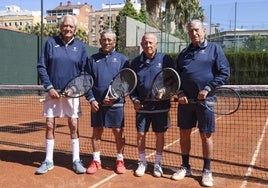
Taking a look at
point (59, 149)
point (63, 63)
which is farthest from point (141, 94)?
point (59, 149)

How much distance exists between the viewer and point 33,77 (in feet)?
73.8

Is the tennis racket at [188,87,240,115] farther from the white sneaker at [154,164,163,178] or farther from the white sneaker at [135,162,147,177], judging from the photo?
the white sneaker at [135,162,147,177]

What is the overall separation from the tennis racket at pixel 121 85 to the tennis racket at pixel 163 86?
288mm

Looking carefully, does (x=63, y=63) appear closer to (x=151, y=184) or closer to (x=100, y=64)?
(x=100, y=64)

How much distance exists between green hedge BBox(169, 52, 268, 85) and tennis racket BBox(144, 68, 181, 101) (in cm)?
1852

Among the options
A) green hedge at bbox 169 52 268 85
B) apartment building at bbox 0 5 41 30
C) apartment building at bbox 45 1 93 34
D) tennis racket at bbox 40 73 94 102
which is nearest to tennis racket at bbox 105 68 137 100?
tennis racket at bbox 40 73 94 102

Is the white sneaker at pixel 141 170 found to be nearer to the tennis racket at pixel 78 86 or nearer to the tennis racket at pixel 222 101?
the tennis racket at pixel 222 101

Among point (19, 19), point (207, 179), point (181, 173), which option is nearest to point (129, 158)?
point (181, 173)

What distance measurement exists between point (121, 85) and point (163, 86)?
0.58 metres

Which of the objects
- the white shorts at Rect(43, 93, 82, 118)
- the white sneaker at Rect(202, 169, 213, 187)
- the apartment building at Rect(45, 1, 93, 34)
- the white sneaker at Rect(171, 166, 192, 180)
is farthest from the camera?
the apartment building at Rect(45, 1, 93, 34)

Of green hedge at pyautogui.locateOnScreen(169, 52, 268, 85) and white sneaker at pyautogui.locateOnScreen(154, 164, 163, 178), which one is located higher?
green hedge at pyautogui.locateOnScreen(169, 52, 268, 85)

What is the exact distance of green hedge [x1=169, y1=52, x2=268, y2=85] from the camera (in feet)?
72.2

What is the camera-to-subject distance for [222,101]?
535 cm

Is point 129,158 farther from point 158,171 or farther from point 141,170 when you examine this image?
point 158,171
